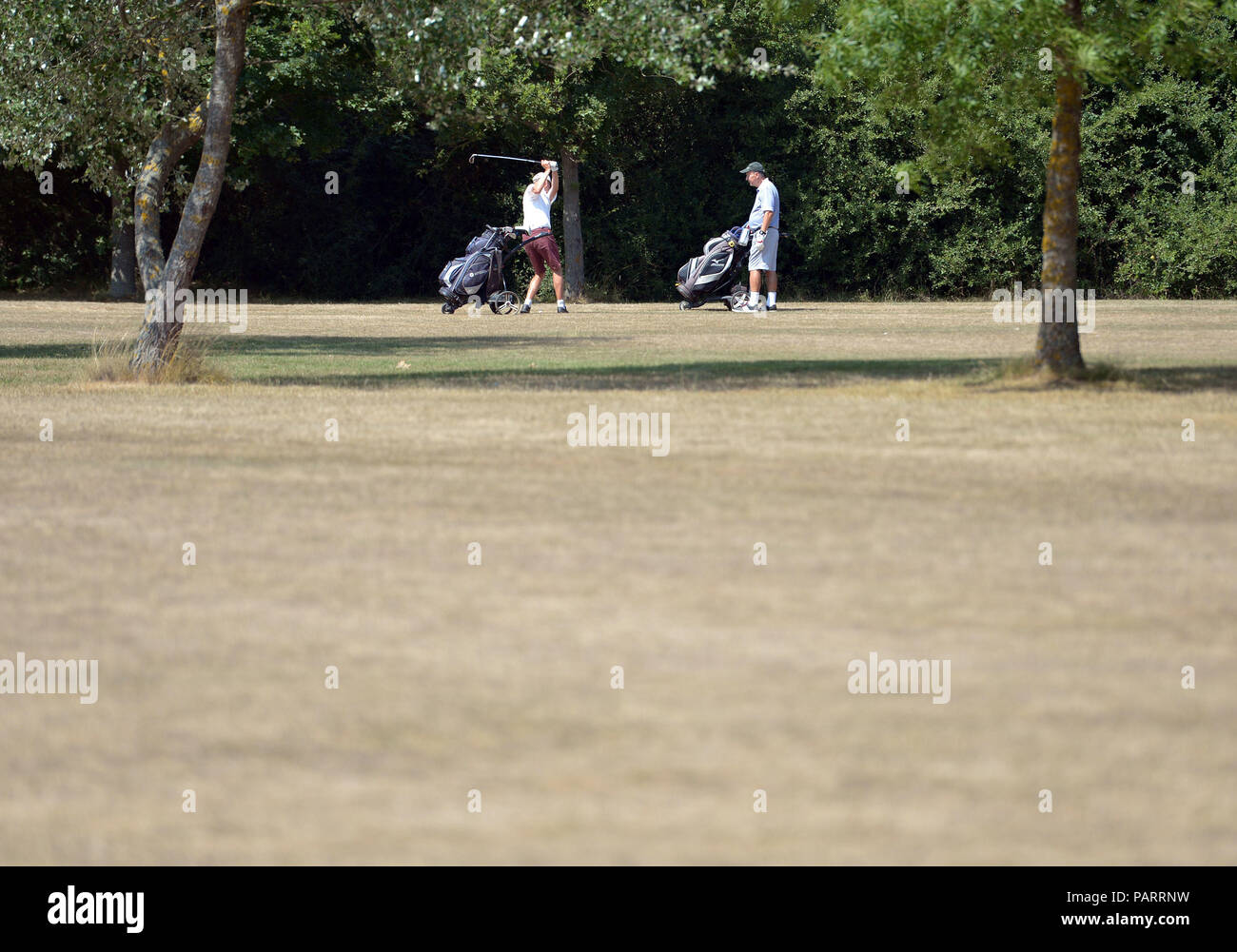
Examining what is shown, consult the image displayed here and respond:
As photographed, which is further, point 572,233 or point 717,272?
point 572,233

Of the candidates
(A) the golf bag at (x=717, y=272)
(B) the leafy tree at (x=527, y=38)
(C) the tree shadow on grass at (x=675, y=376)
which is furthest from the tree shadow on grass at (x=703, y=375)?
(A) the golf bag at (x=717, y=272)

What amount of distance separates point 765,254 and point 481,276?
4.50 metres

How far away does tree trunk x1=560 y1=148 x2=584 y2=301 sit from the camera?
3862 centimetres

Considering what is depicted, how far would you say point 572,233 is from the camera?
38812 mm

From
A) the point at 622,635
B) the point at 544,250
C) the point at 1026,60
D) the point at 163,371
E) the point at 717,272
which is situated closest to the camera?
the point at 622,635

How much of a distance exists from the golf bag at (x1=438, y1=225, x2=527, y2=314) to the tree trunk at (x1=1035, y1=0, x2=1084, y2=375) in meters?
14.9

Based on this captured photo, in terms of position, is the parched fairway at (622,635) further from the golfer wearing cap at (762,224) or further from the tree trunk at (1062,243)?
the golfer wearing cap at (762,224)

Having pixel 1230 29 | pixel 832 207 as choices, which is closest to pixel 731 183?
pixel 832 207

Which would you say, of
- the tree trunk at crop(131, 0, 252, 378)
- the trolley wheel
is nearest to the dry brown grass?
the tree trunk at crop(131, 0, 252, 378)

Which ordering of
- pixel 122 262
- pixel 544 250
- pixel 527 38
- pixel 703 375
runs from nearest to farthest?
pixel 527 38, pixel 703 375, pixel 544 250, pixel 122 262

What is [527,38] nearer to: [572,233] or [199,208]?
[199,208]

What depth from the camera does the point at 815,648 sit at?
611 centimetres

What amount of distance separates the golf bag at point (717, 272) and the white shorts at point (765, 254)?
2.99 feet

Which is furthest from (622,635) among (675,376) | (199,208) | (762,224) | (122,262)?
(122,262)
